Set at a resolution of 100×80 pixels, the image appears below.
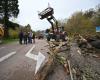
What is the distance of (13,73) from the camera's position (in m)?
10.9

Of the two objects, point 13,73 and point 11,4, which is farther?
point 11,4

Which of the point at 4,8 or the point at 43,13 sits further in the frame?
the point at 4,8

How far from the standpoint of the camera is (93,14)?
92938mm

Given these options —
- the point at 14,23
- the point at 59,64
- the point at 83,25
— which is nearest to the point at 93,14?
the point at 83,25

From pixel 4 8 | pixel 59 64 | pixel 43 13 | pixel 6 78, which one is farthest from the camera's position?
pixel 4 8

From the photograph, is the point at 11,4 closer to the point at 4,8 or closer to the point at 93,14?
the point at 4,8

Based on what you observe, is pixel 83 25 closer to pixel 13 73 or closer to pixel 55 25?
pixel 55 25

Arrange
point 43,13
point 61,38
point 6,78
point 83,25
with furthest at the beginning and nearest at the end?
1. point 83,25
2. point 61,38
3. point 43,13
4. point 6,78

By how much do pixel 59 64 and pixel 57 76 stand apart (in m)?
2.66

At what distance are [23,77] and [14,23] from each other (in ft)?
228

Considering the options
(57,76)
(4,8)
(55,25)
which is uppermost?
(4,8)

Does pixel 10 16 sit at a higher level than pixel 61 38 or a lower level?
higher

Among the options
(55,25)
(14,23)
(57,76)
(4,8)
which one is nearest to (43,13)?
(55,25)

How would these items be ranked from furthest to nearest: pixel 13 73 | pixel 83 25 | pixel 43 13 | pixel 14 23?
1. pixel 83 25
2. pixel 14 23
3. pixel 43 13
4. pixel 13 73
